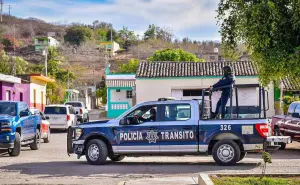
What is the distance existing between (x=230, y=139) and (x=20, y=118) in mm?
8208

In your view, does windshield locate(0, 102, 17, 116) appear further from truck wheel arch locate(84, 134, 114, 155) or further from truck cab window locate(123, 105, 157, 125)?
truck cab window locate(123, 105, 157, 125)

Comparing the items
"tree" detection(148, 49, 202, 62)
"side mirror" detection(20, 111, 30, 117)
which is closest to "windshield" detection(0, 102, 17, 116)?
"side mirror" detection(20, 111, 30, 117)

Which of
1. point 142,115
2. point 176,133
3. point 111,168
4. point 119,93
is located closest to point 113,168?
point 111,168

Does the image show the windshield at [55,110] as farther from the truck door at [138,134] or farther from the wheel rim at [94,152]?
the truck door at [138,134]

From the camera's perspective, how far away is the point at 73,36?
12738 centimetres

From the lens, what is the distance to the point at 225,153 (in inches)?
638

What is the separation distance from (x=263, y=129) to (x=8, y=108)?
385 inches

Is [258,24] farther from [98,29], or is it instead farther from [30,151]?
[98,29]

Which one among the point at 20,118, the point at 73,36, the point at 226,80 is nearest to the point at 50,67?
the point at 73,36

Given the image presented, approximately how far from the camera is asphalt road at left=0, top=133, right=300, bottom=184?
46.5 ft

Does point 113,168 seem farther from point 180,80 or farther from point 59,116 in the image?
point 180,80

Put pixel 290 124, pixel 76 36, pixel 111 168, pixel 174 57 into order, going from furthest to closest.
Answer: pixel 76 36 < pixel 174 57 < pixel 290 124 < pixel 111 168

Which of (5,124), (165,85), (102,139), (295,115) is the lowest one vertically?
(102,139)

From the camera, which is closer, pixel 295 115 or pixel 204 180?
pixel 204 180
